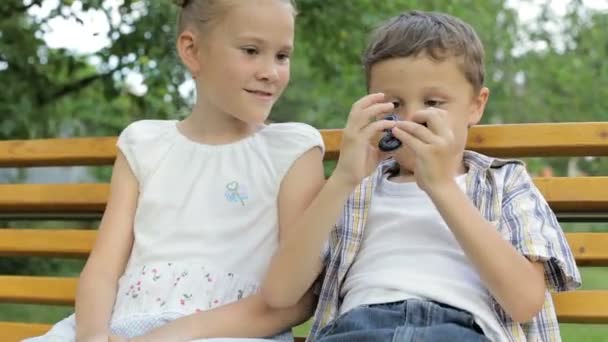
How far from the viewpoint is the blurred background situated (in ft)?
17.0

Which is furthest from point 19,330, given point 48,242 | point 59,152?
point 59,152

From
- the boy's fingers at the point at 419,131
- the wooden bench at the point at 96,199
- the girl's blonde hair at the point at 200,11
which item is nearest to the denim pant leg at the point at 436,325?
the boy's fingers at the point at 419,131

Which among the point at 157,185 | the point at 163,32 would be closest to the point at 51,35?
the point at 163,32

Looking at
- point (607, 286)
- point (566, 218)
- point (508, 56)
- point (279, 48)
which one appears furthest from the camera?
point (508, 56)

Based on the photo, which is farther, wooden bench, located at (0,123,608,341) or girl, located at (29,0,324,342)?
wooden bench, located at (0,123,608,341)

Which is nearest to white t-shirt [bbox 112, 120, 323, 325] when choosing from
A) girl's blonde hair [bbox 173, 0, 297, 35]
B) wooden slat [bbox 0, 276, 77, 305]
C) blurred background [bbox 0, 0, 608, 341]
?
girl's blonde hair [bbox 173, 0, 297, 35]

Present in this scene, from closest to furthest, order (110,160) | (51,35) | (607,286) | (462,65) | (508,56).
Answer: (462,65) < (110,160) < (51,35) < (607,286) < (508,56)

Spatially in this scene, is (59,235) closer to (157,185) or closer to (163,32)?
(157,185)

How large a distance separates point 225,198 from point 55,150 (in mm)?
982

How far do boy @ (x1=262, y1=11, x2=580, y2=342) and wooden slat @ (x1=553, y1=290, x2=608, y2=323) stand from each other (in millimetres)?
364

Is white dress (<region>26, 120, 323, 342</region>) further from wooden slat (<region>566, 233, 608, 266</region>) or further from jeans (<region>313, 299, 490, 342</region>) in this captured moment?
wooden slat (<region>566, 233, 608, 266</region>)

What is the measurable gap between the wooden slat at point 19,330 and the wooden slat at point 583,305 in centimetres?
163

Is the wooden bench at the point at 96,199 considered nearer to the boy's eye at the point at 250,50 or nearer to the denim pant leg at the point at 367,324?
the boy's eye at the point at 250,50

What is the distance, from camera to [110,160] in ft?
10.5
